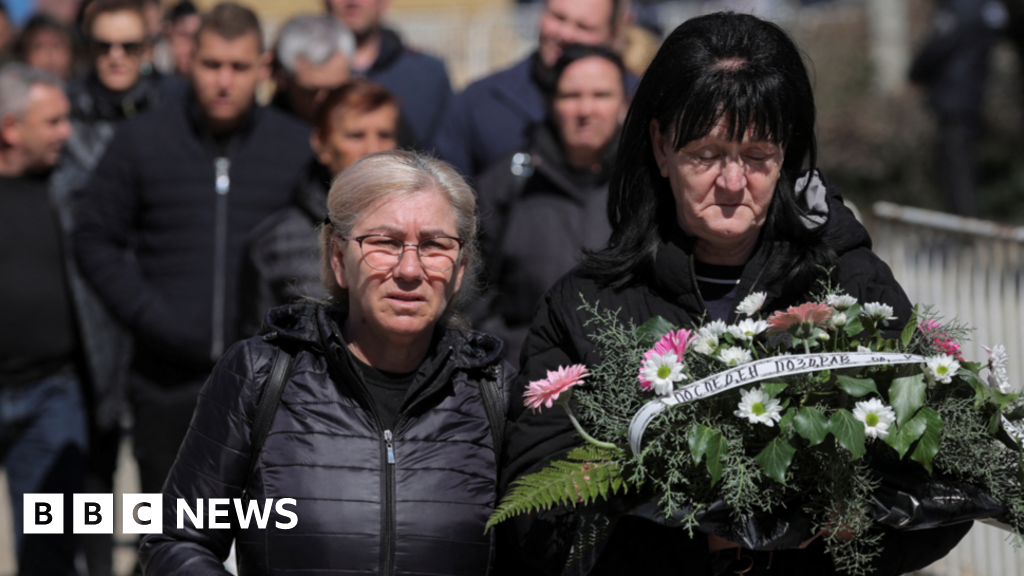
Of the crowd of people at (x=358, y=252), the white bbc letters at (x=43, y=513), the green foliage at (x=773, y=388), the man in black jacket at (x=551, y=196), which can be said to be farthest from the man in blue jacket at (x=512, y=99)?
the green foliage at (x=773, y=388)

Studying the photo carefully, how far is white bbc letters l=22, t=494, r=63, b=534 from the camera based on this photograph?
205 inches

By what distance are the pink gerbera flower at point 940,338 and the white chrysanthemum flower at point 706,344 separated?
18.3 inches

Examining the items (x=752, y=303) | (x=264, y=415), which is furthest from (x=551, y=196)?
(x=752, y=303)

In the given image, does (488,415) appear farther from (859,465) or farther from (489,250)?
(489,250)

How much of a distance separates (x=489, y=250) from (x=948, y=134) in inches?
280

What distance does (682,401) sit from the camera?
2459 mm

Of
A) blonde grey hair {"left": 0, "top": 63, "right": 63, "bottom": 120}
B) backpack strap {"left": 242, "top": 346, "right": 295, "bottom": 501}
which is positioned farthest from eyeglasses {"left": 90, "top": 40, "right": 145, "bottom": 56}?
backpack strap {"left": 242, "top": 346, "right": 295, "bottom": 501}

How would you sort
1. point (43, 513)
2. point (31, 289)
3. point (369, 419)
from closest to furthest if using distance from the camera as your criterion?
point (369, 419) → point (43, 513) → point (31, 289)

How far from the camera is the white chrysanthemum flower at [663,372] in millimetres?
2463

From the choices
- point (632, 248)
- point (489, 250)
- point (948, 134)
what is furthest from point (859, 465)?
point (948, 134)

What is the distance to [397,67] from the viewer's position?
6.96 metres

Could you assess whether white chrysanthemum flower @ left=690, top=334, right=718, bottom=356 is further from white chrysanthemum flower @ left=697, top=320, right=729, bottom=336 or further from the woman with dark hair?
the woman with dark hair

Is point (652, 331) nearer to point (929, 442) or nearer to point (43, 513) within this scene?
point (929, 442)

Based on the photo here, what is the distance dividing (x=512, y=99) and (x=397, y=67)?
1289 millimetres
